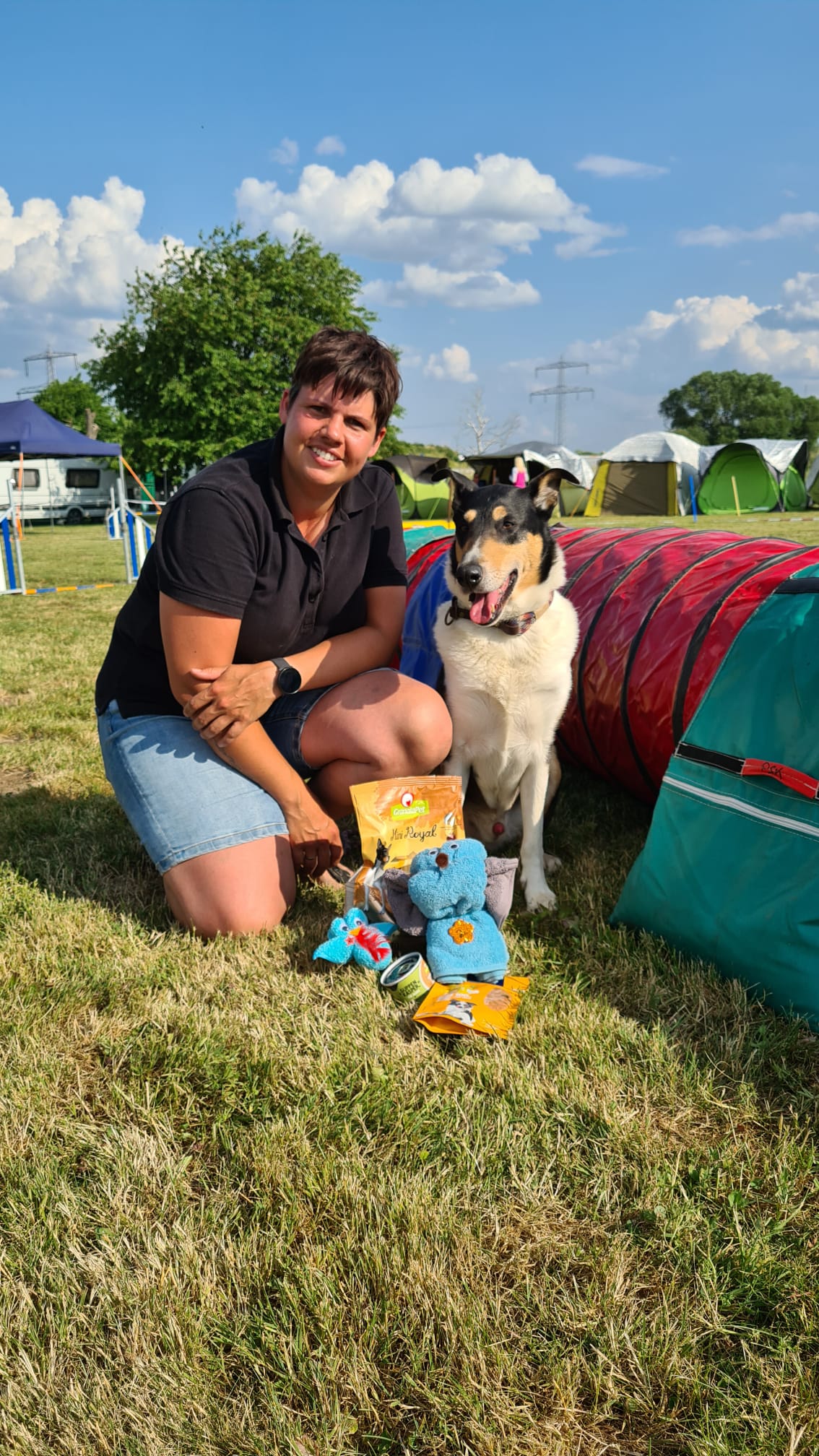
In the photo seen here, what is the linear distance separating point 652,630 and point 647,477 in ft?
81.7

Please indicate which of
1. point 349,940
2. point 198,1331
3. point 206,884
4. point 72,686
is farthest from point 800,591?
point 72,686

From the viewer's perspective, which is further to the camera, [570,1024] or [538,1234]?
[570,1024]

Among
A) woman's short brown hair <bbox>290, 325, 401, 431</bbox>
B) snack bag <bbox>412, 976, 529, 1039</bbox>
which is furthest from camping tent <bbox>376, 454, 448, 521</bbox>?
snack bag <bbox>412, 976, 529, 1039</bbox>

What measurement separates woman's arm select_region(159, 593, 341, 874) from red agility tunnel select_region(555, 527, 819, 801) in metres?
1.24

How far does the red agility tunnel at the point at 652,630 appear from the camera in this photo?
3051mm

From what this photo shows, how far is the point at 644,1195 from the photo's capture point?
163 cm

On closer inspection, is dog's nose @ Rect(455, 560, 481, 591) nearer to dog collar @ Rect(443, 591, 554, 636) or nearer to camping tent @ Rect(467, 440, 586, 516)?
dog collar @ Rect(443, 591, 554, 636)

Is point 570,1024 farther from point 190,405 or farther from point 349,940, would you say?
point 190,405

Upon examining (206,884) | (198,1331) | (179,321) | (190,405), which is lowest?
(198,1331)

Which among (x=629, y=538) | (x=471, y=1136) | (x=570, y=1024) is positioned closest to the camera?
(x=471, y=1136)

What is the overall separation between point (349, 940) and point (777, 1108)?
3.73ft

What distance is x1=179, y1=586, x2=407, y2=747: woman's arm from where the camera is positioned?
104 inches

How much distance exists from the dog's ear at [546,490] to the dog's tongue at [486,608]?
43 centimetres

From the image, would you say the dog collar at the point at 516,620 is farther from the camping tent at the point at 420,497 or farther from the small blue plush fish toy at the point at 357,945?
the camping tent at the point at 420,497
